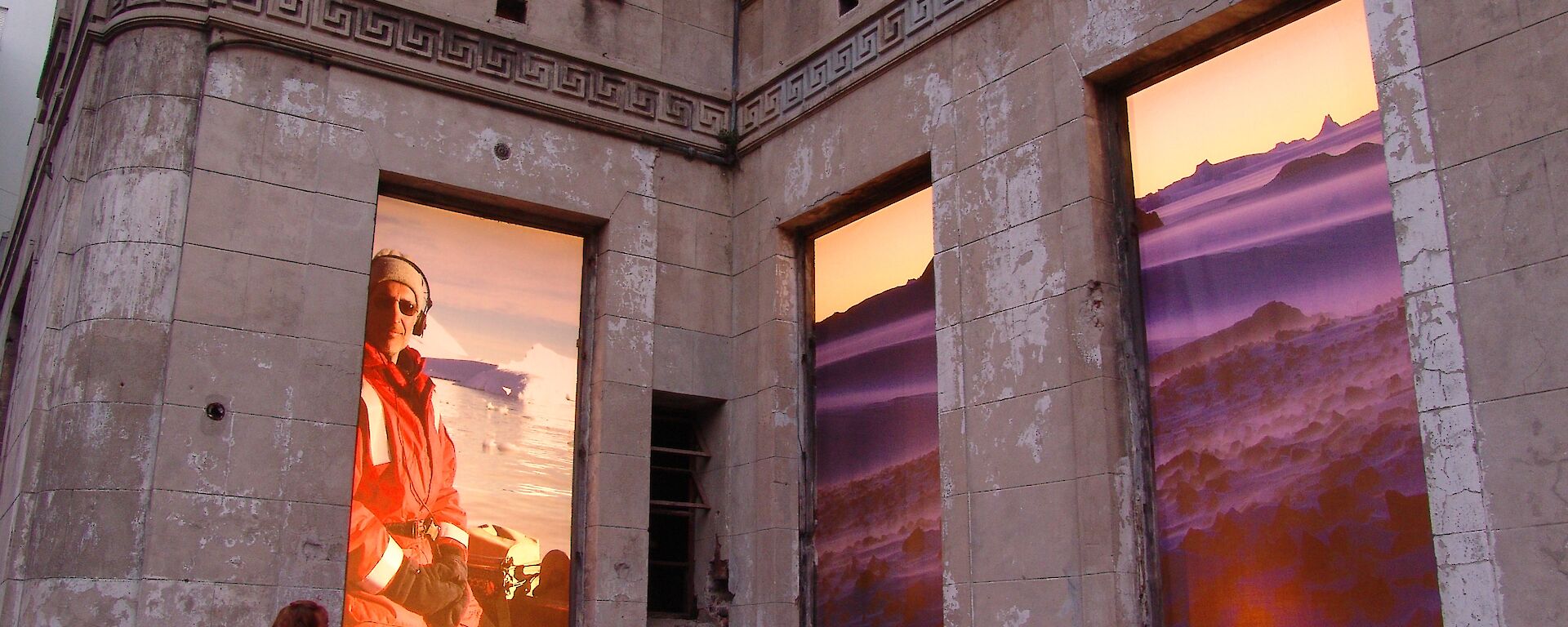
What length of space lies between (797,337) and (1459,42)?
18.6ft

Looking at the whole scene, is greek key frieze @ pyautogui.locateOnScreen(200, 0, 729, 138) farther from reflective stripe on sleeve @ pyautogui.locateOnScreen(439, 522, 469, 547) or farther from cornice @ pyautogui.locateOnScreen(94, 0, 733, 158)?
reflective stripe on sleeve @ pyautogui.locateOnScreen(439, 522, 469, 547)

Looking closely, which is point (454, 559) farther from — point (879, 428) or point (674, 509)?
point (879, 428)

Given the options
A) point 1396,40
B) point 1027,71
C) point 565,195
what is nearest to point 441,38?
point 565,195

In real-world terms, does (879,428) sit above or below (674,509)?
above

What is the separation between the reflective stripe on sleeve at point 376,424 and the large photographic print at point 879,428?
11.2ft

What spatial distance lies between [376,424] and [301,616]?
192 inches

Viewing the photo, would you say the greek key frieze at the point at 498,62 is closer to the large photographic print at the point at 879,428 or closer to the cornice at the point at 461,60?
the cornice at the point at 461,60

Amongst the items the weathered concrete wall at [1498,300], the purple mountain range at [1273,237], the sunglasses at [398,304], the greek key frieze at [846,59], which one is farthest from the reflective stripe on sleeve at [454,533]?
the weathered concrete wall at [1498,300]

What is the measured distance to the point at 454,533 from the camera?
9766 millimetres

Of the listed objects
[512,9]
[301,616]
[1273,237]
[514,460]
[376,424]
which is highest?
[512,9]

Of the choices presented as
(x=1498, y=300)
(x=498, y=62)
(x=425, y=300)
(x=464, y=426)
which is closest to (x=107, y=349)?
(x=425, y=300)

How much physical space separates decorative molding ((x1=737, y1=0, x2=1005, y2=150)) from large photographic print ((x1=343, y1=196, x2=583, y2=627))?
210 centimetres

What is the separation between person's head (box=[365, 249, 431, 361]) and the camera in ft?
32.3

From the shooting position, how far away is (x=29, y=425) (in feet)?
28.4
